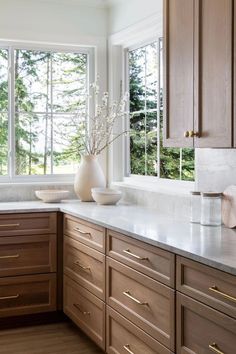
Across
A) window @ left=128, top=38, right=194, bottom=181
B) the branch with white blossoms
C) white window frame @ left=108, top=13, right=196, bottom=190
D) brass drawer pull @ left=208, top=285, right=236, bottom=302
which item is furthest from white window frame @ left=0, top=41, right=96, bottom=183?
brass drawer pull @ left=208, top=285, right=236, bottom=302

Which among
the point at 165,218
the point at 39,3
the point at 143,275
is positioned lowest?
the point at 143,275

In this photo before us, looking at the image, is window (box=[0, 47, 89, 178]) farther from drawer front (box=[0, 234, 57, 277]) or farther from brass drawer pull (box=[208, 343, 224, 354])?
brass drawer pull (box=[208, 343, 224, 354])

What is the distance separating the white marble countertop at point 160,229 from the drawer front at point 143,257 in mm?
44

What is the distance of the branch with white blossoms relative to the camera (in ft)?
14.8

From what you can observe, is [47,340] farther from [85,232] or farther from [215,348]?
[215,348]

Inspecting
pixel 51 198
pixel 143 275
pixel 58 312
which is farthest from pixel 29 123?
pixel 143 275

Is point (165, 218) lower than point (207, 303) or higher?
higher

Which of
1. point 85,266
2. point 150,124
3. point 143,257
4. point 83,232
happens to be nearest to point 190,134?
point 143,257

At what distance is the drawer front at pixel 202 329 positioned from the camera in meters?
1.98

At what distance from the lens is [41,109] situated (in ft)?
15.0

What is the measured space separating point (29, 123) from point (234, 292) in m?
2.96

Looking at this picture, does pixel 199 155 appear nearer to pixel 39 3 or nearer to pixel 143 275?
pixel 143 275

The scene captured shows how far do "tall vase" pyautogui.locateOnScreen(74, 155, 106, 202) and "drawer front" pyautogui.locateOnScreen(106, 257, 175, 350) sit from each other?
1281 millimetres

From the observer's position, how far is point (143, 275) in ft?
8.72
